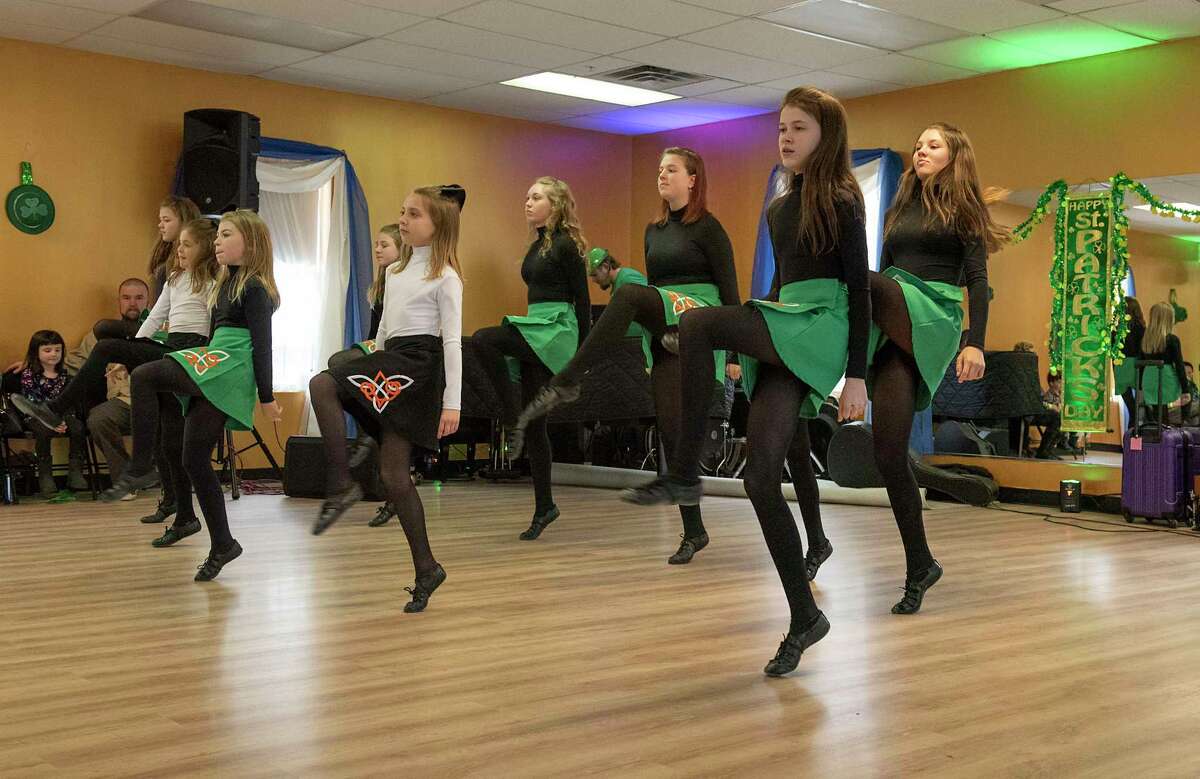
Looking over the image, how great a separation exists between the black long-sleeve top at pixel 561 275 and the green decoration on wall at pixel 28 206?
13.3 ft

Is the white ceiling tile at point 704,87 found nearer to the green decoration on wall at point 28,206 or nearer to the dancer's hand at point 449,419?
the green decoration on wall at point 28,206

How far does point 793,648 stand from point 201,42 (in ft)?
20.6

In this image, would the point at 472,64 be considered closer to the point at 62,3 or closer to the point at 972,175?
the point at 62,3

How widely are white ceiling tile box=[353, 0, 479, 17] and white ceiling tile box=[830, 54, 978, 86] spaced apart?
2651 mm

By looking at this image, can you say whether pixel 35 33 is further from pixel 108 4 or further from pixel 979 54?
pixel 979 54

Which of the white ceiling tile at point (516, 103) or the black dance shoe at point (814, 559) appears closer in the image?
the black dance shoe at point (814, 559)

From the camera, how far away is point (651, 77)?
345 inches

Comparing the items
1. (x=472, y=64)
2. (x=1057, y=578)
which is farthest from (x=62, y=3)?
(x=1057, y=578)

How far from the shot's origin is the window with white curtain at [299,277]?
356 inches

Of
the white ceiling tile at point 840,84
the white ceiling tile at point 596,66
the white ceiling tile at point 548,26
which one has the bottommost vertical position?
the white ceiling tile at point 840,84

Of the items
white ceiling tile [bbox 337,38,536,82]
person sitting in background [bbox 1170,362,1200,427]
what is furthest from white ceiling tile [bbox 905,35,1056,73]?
white ceiling tile [bbox 337,38,536,82]

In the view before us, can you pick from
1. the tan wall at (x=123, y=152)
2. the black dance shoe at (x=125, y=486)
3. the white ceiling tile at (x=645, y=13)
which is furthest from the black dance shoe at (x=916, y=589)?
the tan wall at (x=123, y=152)

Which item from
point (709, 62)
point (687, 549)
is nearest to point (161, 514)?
point (687, 549)

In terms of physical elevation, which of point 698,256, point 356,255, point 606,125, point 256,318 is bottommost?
point 256,318
